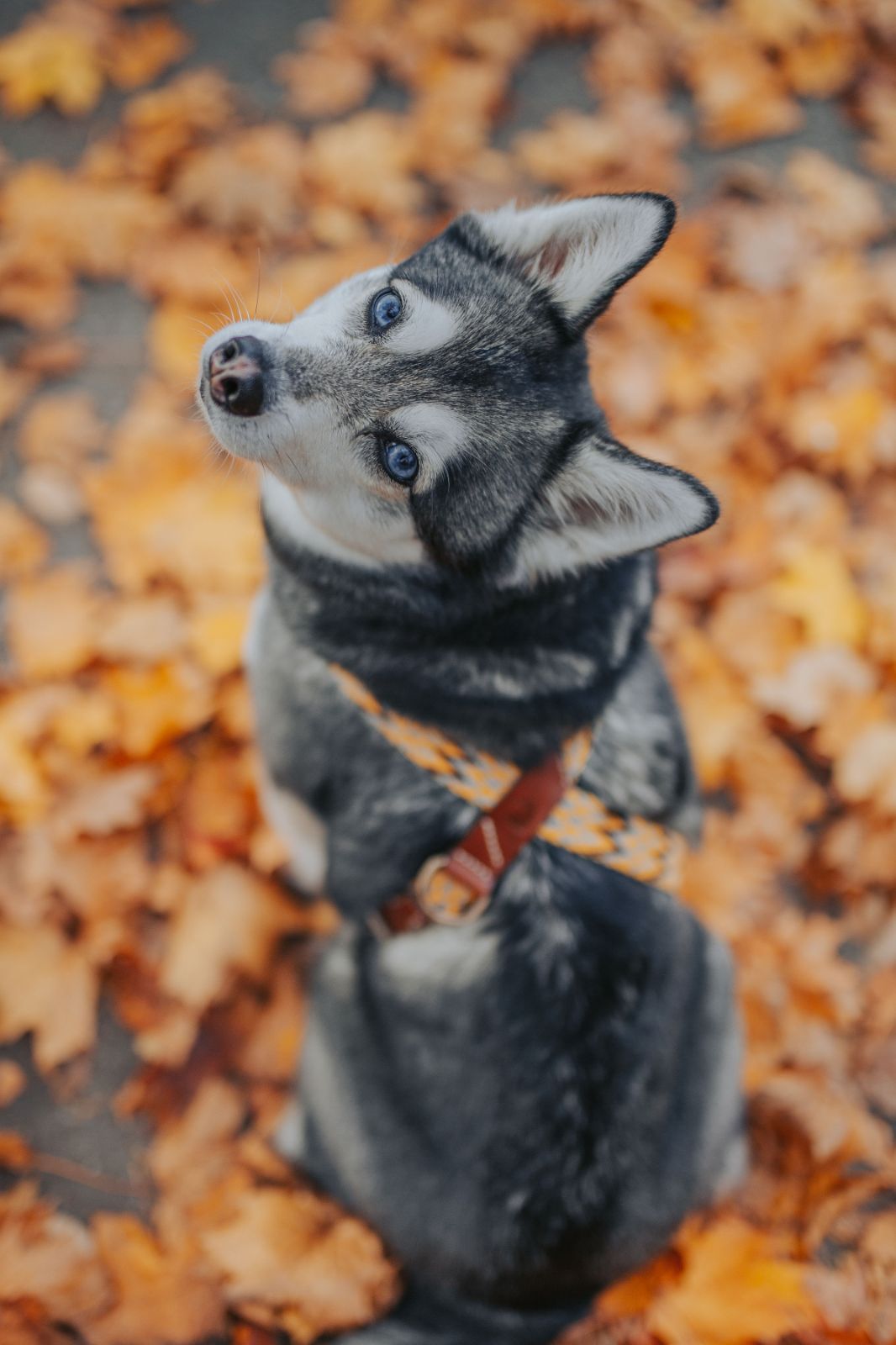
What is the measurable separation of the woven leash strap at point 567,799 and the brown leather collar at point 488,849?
0.04 m

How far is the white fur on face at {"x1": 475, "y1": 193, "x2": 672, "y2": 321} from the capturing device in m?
2.19

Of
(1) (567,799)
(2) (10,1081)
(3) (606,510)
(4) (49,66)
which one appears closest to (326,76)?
(4) (49,66)

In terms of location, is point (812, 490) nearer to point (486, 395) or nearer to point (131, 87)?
point (486, 395)

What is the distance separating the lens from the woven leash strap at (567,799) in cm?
247

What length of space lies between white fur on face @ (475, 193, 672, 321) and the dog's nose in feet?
2.31

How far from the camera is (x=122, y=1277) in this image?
2916 mm

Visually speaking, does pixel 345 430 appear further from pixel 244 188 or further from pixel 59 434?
pixel 244 188

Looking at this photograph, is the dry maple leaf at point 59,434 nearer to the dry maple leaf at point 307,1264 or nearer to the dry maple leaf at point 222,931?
the dry maple leaf at point 222,931

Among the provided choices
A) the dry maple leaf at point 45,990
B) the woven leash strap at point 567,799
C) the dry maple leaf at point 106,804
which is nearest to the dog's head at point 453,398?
the woven leash strap at point 567,799

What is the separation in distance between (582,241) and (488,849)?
152 cm

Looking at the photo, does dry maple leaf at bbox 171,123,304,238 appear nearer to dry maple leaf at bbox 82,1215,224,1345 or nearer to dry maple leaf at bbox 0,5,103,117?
dry maple leaf at bbox 0,5,103,117

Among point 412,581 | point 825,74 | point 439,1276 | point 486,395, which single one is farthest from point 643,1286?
point 825,74

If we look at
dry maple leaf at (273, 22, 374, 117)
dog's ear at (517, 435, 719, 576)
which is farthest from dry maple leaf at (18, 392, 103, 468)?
dog's ear at (517, 435, 719, 576)

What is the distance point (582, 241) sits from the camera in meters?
2.36
